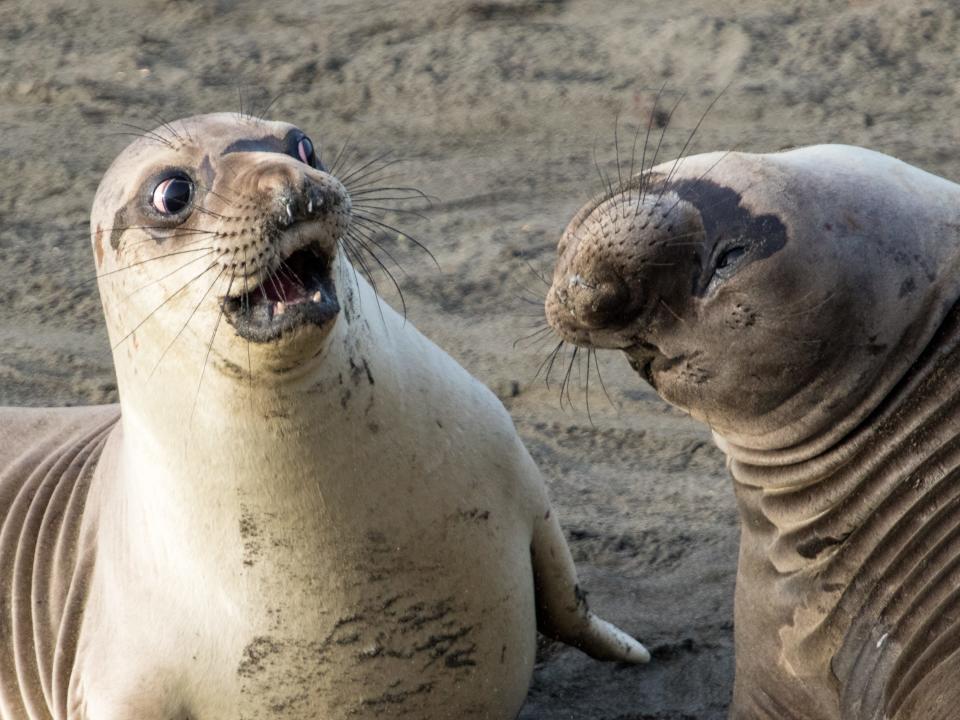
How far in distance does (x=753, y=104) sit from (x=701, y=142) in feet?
1.26

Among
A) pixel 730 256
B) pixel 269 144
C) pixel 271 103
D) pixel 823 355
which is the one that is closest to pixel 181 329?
pixel 269 144

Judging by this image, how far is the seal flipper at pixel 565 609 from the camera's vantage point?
14.3 ft

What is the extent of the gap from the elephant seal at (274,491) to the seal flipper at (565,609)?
1cm

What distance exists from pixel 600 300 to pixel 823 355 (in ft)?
1.59

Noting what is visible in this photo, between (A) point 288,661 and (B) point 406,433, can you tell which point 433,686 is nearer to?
(A) point 288,661

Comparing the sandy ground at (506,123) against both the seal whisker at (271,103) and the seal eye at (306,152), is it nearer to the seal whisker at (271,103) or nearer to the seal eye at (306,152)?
the seal whisker at (271,103)

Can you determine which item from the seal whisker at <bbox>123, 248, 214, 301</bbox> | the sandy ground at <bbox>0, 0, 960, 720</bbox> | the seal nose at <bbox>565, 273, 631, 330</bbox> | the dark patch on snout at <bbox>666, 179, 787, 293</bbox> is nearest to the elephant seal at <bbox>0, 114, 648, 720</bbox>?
the seal whisker at <bbox>123, 248, 214, 301</bbox>

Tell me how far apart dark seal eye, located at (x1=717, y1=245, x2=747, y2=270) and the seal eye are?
941 millimetres

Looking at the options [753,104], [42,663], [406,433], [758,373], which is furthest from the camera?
[753,104]

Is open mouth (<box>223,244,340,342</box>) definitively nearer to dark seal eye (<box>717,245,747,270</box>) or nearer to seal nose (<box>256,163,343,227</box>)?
seal nose (<box>256,163,343,227</box>)

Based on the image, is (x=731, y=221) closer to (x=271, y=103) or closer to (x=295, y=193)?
(x=295, y=193)

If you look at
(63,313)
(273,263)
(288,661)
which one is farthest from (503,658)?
(63,313)

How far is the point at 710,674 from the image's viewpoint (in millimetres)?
4648

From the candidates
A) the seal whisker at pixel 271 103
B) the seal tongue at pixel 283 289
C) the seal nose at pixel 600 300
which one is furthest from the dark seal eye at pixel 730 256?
the seal whisker at pixel 271 103
